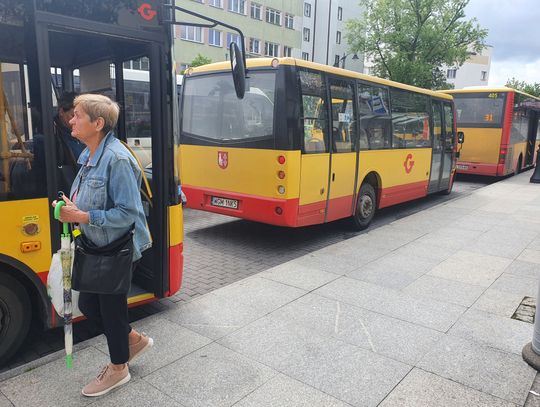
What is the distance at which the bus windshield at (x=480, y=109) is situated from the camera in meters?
15.1

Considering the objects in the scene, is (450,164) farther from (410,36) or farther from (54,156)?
(410,36)

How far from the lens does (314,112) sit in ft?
21.8

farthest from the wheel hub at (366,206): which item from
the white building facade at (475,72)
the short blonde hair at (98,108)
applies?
the white building facade at (475,72)

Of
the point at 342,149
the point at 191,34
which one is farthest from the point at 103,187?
the point at 191,34

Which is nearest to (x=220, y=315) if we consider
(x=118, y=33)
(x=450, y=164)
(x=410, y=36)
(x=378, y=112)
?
(x=118, y=33)

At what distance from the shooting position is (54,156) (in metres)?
3.33

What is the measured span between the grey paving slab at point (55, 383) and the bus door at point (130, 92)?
0.86m

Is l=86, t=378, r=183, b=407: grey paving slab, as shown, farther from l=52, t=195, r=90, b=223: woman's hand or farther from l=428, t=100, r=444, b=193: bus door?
l=428, t=100, r=444, b=193: bus door

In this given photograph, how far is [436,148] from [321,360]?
8564mm

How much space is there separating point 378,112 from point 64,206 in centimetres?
661

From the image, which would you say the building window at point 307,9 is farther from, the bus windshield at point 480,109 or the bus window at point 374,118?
the bus window at point 374,118

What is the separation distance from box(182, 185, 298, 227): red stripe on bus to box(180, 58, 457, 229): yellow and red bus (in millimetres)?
15

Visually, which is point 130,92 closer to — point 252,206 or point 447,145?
point 252,206

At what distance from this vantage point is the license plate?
6931 mm
